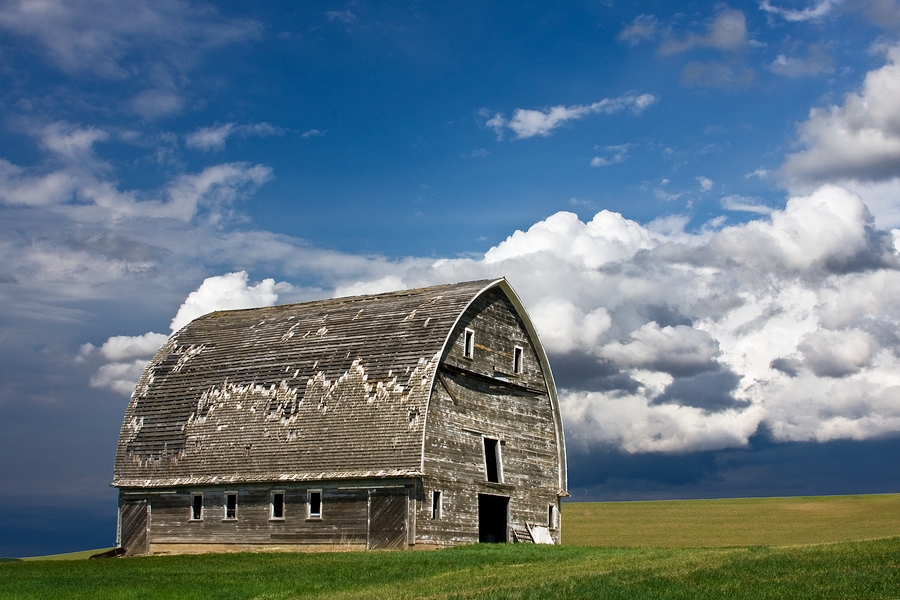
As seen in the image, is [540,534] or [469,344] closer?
[469,344]

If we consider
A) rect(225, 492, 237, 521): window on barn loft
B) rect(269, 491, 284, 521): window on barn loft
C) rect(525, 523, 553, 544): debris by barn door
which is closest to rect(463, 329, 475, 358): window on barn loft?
rect(525, 523, 553, 544): debris by barn door

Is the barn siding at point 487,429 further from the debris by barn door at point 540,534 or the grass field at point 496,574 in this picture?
the grass field at point 496,574

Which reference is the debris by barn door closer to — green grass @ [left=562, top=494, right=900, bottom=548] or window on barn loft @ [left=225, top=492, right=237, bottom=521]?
window on barn loft @ [left=225, top=492, right=237, bottom=521]

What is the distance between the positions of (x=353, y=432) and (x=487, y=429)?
5.16m

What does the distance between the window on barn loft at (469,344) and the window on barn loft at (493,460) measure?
317 centimetres

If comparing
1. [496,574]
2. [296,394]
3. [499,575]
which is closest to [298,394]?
[296,394]

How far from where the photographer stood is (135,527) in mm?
38562

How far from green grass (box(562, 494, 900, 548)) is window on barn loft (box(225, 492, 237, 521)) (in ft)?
70.7

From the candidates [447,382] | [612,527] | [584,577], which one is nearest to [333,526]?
[447,382]

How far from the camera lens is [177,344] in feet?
139

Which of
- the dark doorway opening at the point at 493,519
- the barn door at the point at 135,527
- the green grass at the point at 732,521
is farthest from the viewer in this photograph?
the green grass at the point at 732,521

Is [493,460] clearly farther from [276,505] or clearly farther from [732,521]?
[732,521]

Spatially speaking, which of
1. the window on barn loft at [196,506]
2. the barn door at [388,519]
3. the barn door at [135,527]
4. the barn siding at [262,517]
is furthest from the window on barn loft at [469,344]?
the barn door at [135,527]

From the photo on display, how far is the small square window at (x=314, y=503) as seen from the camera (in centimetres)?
3378
